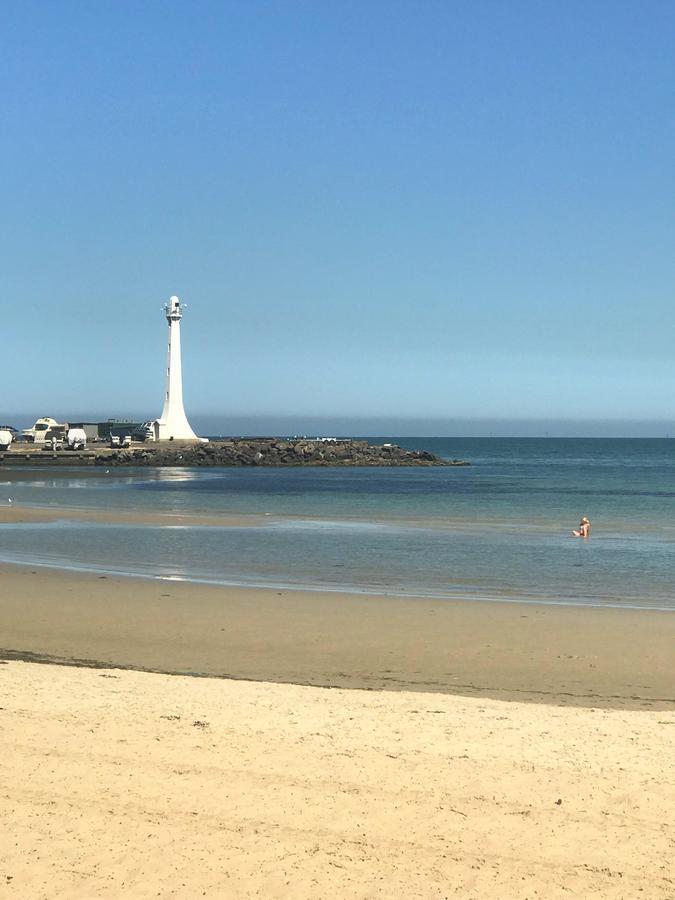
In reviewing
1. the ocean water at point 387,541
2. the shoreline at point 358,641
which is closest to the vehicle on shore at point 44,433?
the ocean water at point 387,541

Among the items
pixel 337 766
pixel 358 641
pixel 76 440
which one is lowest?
pixel 358 641

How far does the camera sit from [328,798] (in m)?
5.79

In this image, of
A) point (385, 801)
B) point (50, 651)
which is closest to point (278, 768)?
point (385, 801)

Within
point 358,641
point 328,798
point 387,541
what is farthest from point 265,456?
point 328,798

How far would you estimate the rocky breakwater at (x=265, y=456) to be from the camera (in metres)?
78.4

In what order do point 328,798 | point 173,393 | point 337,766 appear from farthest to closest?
point 173,393 < point 337,766 < point 328,798

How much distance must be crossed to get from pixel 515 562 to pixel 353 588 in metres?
5.22

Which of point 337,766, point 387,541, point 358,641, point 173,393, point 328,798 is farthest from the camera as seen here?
point 173,393

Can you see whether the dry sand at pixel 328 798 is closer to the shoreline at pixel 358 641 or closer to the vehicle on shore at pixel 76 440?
the shoreline at pixel 358 641

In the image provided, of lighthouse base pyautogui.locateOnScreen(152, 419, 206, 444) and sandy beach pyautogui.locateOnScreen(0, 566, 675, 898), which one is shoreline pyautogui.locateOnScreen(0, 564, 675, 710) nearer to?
sandy beach pyautogui.locateOnScreen(0, 566, 675, 898)

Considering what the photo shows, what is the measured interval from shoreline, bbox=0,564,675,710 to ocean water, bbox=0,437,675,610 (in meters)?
1.76

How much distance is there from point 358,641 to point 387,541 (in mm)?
12854

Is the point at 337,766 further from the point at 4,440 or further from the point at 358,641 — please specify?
the point at 4,440

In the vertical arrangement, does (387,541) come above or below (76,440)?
below
